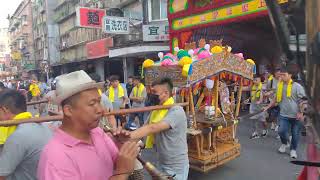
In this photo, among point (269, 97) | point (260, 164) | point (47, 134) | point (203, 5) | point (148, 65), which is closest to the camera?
point (47, 134)

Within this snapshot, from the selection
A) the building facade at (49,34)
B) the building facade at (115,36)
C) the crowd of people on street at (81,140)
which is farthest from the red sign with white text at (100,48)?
the crowd of people on street at (81,140)

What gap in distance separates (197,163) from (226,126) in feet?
3.18

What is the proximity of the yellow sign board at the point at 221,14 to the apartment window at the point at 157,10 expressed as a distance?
3195 mm

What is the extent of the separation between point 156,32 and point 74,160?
42.7 ft

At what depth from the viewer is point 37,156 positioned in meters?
2.35

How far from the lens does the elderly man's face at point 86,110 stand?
1.67 metres

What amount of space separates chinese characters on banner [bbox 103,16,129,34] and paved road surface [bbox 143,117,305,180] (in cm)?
942

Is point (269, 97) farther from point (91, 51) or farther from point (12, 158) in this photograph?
point (91, 51)

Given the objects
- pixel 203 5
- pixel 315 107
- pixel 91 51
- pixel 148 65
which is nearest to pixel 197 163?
pixel 148 65

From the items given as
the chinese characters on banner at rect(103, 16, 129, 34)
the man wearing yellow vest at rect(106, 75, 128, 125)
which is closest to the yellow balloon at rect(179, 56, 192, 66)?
the man wearing yellow vest at rect(106, 75, 128, 125)

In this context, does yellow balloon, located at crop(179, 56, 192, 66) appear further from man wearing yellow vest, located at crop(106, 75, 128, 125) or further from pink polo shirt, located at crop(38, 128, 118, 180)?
man wearing yellow vest, located at crop(106, 75, 128, 125)

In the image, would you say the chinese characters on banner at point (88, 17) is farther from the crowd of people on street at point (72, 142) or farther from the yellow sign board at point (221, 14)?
the crowd of people on street at point (72, 142)

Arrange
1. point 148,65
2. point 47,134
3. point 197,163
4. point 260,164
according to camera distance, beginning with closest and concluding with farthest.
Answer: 1. point 47,134
2. point 197,163
3. point 148,65
4. point 260,164

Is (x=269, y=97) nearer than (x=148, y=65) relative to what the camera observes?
No
